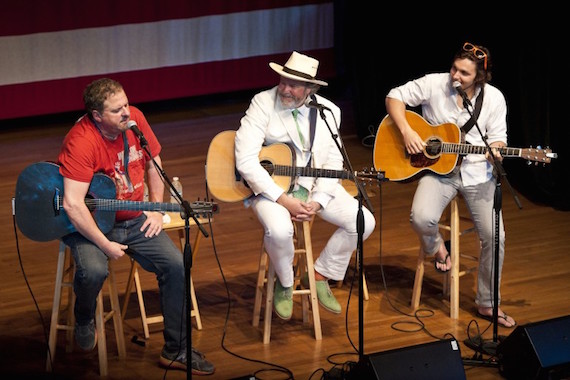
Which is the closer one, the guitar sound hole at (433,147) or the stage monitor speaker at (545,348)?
the stage monitor speaker at (545,348)

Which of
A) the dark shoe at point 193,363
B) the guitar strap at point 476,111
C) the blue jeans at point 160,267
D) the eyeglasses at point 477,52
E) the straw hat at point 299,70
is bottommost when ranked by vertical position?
the dark shoe at point 193,363

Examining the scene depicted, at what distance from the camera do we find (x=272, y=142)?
18.4 feet

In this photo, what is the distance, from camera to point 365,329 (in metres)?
5.71

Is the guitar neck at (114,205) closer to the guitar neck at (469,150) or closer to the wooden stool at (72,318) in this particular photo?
the wooden stool at (72,318)

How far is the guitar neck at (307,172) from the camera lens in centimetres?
543

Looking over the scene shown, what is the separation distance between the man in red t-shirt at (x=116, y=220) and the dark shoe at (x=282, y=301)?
1.77ft

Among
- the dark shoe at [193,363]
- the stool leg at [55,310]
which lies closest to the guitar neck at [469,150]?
the dark shoe at [193,363]

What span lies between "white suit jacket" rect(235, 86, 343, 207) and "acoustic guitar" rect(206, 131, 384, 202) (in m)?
0.07

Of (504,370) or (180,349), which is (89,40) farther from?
(504,370)

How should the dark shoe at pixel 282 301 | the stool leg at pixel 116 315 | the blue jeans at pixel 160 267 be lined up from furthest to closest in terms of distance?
the dark shoe at pixel 282 301 → the stool leg at pixel 116 315 → the blue jeans at pixel 160 267

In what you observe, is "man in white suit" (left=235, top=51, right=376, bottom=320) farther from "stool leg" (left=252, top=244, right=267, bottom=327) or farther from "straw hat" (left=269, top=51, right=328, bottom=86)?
"stool leg" (left=252, top=244, right=267, bottom=327)

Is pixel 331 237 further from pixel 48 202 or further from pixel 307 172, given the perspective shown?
pixel 48 202

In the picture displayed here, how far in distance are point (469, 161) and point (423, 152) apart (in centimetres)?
28

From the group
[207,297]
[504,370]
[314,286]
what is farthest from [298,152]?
[504,370]
